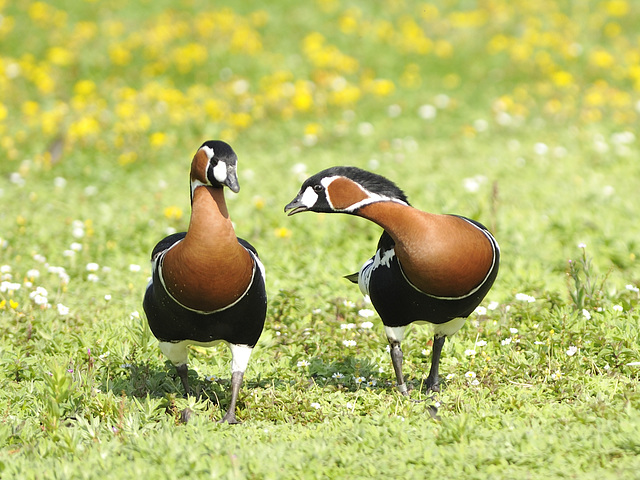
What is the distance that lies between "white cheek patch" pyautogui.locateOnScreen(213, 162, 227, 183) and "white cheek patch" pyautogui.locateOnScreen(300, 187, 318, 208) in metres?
0.53

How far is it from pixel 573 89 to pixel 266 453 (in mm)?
10087

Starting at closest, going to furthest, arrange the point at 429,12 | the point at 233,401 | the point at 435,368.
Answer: the point at 233,401
the point at 435,368
the point at 429,12

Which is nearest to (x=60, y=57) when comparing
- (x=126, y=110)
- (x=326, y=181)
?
(x=126, y=110)

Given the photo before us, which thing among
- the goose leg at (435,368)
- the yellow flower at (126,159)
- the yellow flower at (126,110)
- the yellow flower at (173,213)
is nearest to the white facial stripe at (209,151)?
the goose leg at (435,368)

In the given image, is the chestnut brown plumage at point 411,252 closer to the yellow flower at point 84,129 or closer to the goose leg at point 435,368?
the goose leg at point 435,368

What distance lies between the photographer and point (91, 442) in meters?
4.04

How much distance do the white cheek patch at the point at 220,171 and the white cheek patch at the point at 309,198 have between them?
1.75ft

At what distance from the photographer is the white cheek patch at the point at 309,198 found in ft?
14.6

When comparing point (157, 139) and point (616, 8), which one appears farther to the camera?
point (616, 8)

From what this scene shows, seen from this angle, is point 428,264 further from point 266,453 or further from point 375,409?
point 266,453

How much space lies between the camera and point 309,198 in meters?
4.47

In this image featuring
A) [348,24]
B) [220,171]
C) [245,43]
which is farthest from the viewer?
[348,24]

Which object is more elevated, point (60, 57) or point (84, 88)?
point (60, 57)

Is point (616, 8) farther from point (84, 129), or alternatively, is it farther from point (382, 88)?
point (84, 129)
